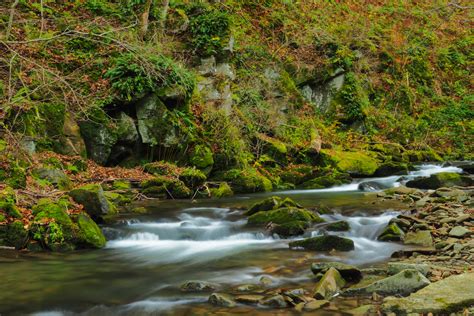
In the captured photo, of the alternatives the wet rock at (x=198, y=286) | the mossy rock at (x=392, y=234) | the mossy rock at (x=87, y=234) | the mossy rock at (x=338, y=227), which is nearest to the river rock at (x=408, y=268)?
the wet rock at (x=198, y=286)

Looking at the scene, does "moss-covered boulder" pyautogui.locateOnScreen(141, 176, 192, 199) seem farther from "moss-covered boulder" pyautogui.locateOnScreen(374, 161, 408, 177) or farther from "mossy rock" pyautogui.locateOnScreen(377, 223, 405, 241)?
"moss-covered boulder" pyautogui.locateOnScreen(374, 161, 408, 177)

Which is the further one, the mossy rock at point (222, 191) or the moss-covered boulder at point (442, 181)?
the mossy rock at point (222, 191)

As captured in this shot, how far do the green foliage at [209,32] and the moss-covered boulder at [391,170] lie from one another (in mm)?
7122

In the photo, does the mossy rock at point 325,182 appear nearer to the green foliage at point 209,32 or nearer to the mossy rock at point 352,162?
the mossy rock at point 352,162

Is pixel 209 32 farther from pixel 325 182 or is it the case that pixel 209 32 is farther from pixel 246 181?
pixel 325 182

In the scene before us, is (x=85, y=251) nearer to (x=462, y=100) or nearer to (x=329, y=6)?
(x=329, y=6)

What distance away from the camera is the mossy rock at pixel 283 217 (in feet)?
27.2

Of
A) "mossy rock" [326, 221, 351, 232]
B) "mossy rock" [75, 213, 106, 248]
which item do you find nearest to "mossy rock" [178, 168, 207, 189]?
"mossy rock" [75, 213, 106, 248]

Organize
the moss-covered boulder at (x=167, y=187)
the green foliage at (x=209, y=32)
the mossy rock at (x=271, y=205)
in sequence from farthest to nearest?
the green foliage at (x=209, y=32) → the moss-covered boulder at (x=167, y=187) → the mossy rock at (x=271, y=205)

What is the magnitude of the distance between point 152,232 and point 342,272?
4202 millimetres

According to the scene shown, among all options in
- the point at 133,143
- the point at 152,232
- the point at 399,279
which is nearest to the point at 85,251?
the point at 152,232

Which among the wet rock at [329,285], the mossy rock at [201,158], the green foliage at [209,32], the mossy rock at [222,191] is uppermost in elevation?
the green foliage at [209,32]

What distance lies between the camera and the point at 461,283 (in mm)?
4289

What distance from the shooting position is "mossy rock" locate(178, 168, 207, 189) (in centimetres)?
1241
